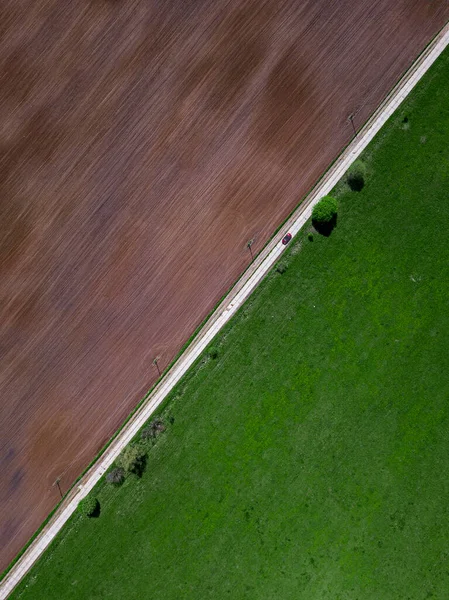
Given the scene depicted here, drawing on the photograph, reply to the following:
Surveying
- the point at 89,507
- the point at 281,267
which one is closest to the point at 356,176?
the point at 281,267

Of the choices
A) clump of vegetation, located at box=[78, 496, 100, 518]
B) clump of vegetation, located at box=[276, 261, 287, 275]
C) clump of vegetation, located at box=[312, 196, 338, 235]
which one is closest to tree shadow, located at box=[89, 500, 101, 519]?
clump of vegetation, located at box=[78, 496, 100, 518]

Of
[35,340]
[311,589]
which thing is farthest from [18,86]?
[311,589]

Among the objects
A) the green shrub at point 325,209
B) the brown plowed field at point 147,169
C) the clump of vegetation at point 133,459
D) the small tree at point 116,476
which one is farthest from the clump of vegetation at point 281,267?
the small tree at point 116,476

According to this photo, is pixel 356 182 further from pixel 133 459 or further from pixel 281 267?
pixel 133 459

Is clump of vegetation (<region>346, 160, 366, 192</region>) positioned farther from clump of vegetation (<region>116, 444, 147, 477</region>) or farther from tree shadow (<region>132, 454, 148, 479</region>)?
tree shadow (<region>132, 454, 148, 479</region>)

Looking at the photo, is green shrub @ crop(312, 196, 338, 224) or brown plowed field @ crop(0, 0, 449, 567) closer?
green shrub @ crop(312, 196, 338, 224)

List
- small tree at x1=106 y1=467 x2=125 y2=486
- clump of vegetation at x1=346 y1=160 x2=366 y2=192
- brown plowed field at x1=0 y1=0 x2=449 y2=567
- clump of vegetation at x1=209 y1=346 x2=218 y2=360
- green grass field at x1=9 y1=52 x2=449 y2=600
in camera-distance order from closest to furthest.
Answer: green grass field at x1=9 y1=52 x2=449 y2=600
small tree at x1=106 y1=467 x2=125 y2=486
clump of vegetation at x1=346 y1=160 x2=366 y2=192
clump of vegetation at x1=209 y1=346 x2=218 y2=360
brown plowed field at x1=0 y1=0 x2=449 y2=567

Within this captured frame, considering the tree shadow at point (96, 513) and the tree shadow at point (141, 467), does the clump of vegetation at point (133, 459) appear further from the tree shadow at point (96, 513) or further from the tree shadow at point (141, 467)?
the tree shadow at point (96, 513)
